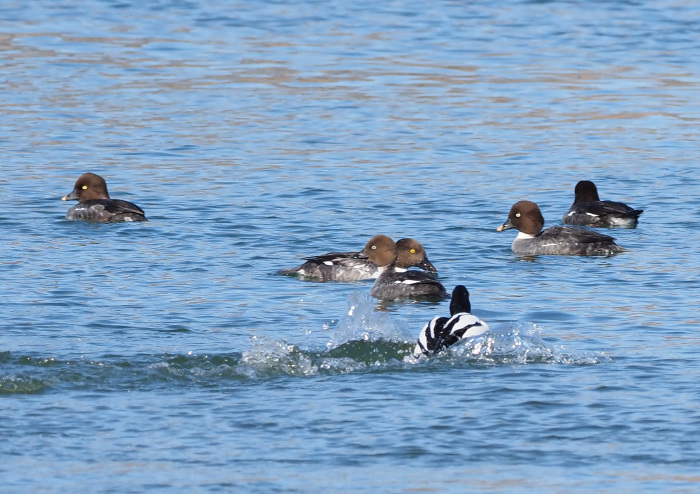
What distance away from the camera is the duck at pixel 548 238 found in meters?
15.9

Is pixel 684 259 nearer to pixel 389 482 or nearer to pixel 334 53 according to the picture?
pixel 389 482

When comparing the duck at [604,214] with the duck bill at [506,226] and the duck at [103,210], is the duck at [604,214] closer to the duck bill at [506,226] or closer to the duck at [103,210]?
the duck bill at [506,226]

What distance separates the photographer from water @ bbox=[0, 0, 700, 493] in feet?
30.2

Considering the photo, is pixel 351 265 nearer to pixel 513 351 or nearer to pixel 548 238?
pixel 548 238

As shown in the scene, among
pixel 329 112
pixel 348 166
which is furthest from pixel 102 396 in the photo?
pixel 329 112

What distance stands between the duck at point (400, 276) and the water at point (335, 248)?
0.18 m

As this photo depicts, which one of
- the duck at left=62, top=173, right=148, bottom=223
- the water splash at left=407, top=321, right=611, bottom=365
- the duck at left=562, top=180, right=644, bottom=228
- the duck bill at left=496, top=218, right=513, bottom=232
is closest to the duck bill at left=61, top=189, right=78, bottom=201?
the duck at left=62, top=173, right=148, bottom=223

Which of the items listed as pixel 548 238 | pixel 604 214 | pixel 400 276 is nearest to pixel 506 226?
pixel 548 238

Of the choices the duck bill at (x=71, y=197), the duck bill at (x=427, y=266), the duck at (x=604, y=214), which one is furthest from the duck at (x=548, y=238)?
the duck bill at (x=71, y=197)

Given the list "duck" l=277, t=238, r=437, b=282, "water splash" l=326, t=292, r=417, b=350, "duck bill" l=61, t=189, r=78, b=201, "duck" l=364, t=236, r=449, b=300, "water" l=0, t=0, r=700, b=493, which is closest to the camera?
"water" l=0, t=0, r=700, b=493

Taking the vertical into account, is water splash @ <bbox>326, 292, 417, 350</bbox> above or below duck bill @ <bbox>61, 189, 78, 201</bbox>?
below

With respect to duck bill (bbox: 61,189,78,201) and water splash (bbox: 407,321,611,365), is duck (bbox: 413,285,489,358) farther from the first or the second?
duck bill (bbox: 61,189,78,201)

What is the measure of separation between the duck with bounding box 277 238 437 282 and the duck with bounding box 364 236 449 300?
0.04 feet

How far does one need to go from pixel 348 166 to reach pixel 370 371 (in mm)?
10428
